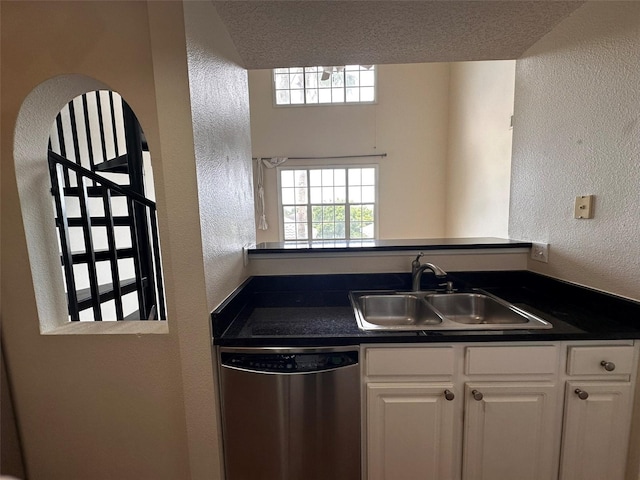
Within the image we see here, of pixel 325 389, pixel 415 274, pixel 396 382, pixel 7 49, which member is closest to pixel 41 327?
pixel 7 49

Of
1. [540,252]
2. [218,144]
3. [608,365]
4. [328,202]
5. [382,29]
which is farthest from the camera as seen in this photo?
[328,202]

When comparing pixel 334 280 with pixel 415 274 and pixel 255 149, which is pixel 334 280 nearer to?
pixel 415 274

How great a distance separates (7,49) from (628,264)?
251cm

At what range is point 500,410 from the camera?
44.6 inches

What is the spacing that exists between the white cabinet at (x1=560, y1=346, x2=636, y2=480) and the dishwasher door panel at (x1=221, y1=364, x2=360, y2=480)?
0.86 m

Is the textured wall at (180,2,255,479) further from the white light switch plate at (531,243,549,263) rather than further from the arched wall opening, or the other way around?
the white light switch plate at (531,243,549,263)

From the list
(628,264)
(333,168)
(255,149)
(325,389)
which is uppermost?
(255,149)

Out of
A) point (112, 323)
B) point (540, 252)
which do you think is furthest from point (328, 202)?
point (112, 323)

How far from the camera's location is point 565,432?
3.71ft

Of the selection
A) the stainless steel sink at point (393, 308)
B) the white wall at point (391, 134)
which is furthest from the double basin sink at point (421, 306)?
the white wall at point (391, 134)

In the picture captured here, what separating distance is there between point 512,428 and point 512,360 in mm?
284

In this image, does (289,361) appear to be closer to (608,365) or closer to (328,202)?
(608,365)

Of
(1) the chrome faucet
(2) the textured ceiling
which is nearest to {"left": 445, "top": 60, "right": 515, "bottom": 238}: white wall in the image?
(2) the textured ceiling

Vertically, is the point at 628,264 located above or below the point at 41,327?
above
